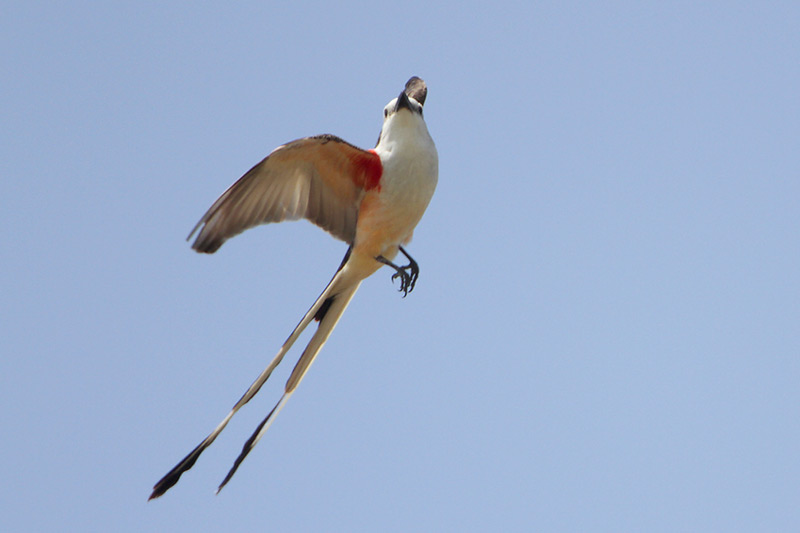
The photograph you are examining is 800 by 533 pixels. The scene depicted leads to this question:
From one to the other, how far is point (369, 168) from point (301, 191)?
1.26 feet

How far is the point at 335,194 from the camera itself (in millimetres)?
5172

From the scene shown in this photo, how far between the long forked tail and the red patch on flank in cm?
42

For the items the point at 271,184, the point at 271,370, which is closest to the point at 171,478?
the point at 271,370

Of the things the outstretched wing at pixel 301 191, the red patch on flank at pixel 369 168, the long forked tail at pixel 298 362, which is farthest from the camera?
the red patch on flank at pixel 369 168

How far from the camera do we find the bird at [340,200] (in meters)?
4.84

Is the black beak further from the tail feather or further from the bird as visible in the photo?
the tail feather

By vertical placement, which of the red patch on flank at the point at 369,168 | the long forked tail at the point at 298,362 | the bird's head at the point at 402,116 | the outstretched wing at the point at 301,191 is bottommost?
the long forked tail at the point at 298,362

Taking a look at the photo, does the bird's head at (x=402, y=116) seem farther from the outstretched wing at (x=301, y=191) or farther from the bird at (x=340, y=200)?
the outstretched wing at (x=301, y=191)

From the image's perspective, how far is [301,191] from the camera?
16.8 ft

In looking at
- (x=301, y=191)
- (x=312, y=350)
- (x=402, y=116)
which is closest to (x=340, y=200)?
(x=301, y=191)

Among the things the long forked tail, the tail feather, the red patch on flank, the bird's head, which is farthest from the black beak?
the tail feather

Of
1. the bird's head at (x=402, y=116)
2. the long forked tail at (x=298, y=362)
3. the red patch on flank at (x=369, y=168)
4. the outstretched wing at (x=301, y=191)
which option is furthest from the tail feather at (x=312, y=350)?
the bird's head at (x=402, y=116)

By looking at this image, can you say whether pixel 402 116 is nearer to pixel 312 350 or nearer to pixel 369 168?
pixel 369 168

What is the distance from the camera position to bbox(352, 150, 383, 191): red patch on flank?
16.3 ft
